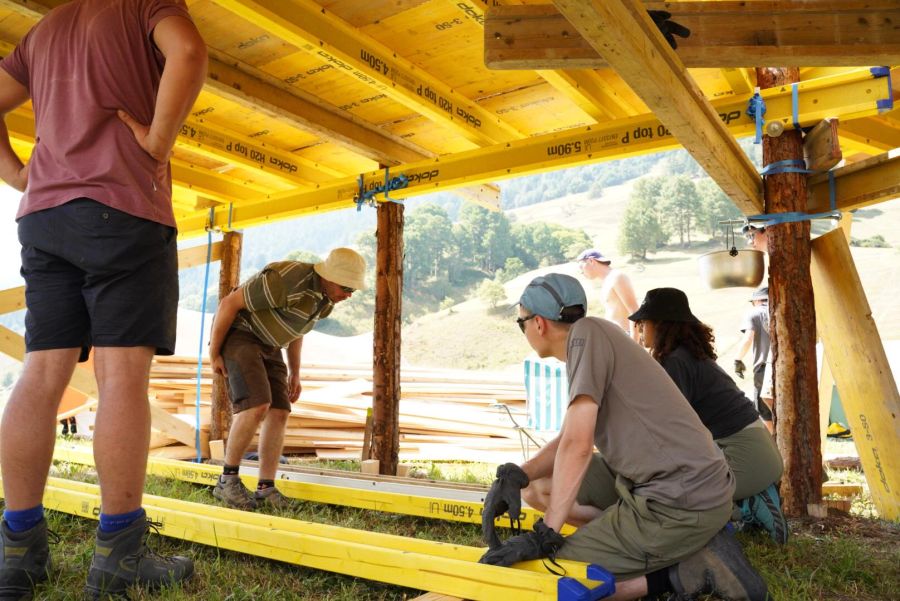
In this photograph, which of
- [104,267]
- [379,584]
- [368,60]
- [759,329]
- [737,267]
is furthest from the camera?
[759,329]

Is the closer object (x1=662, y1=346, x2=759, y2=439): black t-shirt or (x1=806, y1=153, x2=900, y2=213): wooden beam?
(x1=662, y1=346, x2=759, y2=439): black t-shirt

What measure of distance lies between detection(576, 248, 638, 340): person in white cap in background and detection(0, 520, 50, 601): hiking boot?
4205mm

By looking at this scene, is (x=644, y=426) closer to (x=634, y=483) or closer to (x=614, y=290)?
(x=634, y=483)

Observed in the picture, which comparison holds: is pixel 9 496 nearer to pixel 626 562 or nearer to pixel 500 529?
pixel 626 562

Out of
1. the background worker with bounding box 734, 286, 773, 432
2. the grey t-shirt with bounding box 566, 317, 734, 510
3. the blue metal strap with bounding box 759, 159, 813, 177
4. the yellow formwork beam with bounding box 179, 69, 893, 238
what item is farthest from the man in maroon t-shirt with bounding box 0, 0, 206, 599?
the background worker with bounding box 734, 286, 773, 432

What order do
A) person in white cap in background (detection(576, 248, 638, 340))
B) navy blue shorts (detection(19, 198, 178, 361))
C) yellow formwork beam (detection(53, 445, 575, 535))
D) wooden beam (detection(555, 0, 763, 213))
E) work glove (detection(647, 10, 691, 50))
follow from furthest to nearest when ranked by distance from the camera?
person in white cap in background (detection(576, 248, 638, 340)), yellow formwork beam (detection(53, 445, 575, 535)), work glove (detection(647, 10, 691, 50)), wooden beam (detection(555, 0, 763, 213)), navy blue shorts (detection(19, 198, 178, 361))

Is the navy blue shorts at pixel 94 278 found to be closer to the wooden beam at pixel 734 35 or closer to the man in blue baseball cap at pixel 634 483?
the man in blue baseball cap at pixel 634 483

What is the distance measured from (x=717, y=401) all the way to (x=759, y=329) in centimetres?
442

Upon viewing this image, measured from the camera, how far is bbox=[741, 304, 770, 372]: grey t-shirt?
752 cm

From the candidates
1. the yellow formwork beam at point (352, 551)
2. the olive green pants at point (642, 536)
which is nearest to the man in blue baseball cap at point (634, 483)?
the olive green pants at point (642, 536)

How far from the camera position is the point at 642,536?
2551 millimetres

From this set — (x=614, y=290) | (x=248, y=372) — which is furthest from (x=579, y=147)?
(x=248, y=372)

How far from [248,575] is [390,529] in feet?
4.12

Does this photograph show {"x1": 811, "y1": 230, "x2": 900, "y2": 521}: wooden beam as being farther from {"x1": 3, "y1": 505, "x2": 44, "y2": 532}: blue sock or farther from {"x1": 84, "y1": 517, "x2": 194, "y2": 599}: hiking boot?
{"x1": 3, "y1": 505, "x2": 44, "y2": 532}: blue sock
